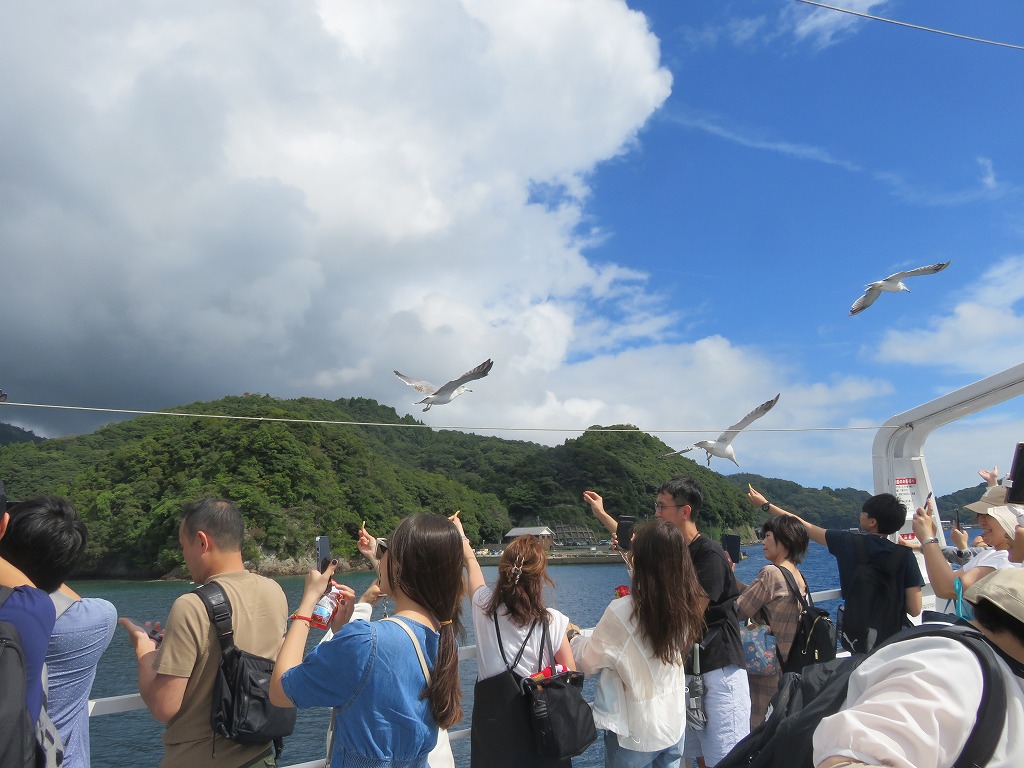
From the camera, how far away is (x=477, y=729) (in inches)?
97.1

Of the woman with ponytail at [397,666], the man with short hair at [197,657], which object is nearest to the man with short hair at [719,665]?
Answer: the woman with ponytail at [397,666]

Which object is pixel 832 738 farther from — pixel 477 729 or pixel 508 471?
pixel 508 471

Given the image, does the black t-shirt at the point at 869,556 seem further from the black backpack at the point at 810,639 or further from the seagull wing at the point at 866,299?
the seagull wing at the point at 866,299

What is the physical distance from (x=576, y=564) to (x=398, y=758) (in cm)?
7240

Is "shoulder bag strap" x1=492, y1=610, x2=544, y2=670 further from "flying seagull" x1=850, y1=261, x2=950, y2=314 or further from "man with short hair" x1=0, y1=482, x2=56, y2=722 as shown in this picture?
"flying seagull" x1=850, y1=261, x2=950, y2=314

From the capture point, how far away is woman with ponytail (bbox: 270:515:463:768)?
1.89 metres

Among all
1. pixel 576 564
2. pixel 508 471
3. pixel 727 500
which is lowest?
pixel 576 564

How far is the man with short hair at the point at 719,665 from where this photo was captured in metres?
3.04

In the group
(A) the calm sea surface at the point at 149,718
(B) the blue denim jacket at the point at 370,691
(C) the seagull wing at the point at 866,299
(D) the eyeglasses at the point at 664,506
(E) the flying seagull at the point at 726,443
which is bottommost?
(A) the calm sea surface at the point at 149,718

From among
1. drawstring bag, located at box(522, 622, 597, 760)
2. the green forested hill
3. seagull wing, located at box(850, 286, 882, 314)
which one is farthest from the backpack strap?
the green forested hill

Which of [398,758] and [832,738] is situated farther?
[398,758]

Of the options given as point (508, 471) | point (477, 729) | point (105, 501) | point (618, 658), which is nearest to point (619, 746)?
point (618, 658)

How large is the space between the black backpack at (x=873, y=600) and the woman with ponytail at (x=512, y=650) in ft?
6.15

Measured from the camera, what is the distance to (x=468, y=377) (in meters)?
8.00
